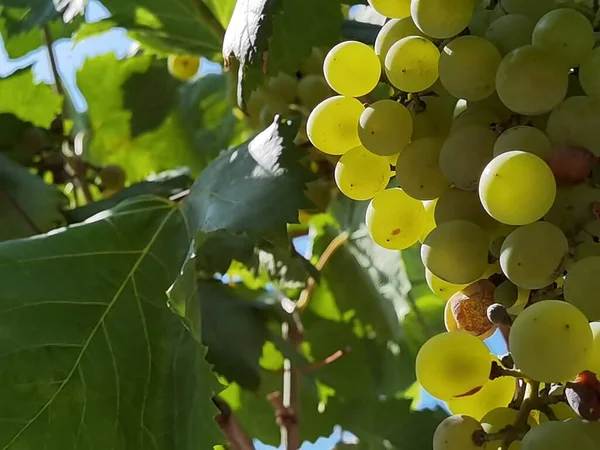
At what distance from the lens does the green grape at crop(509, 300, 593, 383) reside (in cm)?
30

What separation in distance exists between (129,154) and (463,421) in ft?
2.32

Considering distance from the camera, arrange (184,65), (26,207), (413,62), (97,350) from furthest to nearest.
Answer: (184,65) → (26,207) → (97,350) → (413,62)

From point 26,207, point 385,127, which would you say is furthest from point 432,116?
point 26,207

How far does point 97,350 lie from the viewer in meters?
0.54

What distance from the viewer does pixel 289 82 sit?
65 centimetres

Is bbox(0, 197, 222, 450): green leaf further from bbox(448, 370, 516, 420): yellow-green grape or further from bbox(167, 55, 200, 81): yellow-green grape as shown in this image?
bbox(167, 55, 200, 81): yellow-green grape

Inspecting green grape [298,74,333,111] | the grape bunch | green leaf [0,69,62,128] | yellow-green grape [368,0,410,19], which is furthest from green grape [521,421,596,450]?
green leaf [0,69,62,128]

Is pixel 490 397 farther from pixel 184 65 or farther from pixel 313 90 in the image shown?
pixel 184 65

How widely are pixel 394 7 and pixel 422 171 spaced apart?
0.29 ft

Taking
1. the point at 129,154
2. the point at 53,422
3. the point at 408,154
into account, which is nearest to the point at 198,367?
the point at 53,422

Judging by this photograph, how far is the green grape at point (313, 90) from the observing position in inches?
24.8

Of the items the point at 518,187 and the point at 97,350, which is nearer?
the point at 518,187

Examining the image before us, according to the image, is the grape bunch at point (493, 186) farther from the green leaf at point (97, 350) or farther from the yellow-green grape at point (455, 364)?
the green leaf at point (97, 350)

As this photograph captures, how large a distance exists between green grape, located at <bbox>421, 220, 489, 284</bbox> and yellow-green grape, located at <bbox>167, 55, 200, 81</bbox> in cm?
52
